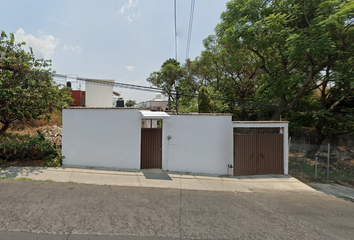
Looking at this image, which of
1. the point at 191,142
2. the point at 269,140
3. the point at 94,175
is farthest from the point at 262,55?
the point at 94,175

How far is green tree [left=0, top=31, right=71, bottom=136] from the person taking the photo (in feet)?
20.9

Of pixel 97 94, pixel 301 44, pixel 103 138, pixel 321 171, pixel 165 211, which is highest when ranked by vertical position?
pixel 301 44

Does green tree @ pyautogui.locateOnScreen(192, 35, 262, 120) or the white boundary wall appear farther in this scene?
green tree @ pyautogui.locateOnScreen(192, 35, 262, 120)

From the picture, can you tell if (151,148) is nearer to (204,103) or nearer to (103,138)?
(103,138)

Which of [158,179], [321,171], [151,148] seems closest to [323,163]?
[321,171]

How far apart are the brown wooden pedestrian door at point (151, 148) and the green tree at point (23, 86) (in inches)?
166

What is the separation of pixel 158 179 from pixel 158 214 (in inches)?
93.2

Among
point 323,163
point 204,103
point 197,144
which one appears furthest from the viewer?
point 204,103

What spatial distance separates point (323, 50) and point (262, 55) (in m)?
4.51

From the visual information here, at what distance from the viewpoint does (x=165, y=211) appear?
11.9 ft

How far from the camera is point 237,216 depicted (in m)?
3.58

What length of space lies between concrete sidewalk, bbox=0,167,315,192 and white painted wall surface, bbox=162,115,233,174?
41 centimetres

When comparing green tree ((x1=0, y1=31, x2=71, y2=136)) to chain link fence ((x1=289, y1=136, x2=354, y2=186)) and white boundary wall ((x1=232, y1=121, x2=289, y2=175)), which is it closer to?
white boundary wall ((x1=232, y1=121, x2=289, y2=175))

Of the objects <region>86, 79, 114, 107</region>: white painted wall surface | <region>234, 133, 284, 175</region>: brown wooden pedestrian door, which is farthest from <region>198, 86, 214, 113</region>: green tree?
<region>86, 79, 114, 107</region>: white painted wall surface
